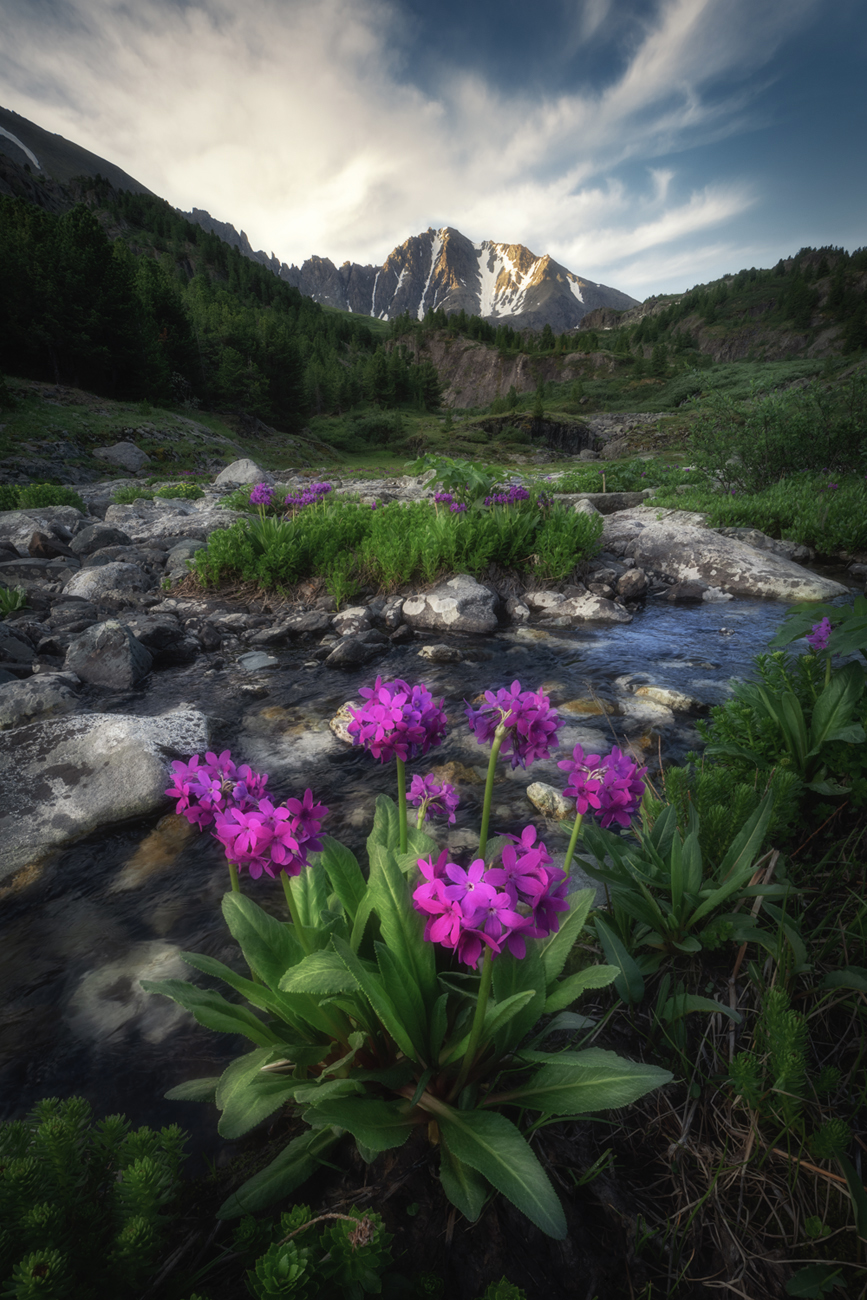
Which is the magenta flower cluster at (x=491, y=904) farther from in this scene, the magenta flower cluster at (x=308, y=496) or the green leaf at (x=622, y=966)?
the magenta flower cluster at (x=308, y=496)

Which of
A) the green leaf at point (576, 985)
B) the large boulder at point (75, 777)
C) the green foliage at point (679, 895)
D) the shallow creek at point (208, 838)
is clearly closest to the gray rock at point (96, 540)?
the shallow creek at point (208, 838)

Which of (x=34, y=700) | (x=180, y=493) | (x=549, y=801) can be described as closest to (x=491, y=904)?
(x=549, y=801)

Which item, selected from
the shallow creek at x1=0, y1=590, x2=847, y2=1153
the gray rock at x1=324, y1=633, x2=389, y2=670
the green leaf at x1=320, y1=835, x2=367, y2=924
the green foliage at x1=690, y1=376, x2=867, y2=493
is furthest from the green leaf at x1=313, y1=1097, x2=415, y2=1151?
the green foliage at x1=690, y1=376, x2=867, y2=493

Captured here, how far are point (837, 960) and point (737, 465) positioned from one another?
1421cm

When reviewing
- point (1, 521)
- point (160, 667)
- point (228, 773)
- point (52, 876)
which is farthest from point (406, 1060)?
point (1, 521)

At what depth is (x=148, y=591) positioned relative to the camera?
7789 millimetres

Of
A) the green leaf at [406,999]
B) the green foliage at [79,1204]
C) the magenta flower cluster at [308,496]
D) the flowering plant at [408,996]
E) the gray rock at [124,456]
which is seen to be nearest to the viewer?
the green foliage at [79,1204]

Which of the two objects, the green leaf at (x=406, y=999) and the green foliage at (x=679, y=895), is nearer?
the green leaf at (x=406, y=999)

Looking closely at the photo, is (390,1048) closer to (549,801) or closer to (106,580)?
(549,801)

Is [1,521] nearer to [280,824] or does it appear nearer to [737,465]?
[280,824]

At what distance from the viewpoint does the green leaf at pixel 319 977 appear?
4.42 ft

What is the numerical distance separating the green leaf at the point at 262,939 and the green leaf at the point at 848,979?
1.61 meters

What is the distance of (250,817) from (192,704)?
147 inches

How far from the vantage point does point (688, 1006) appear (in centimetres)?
163
